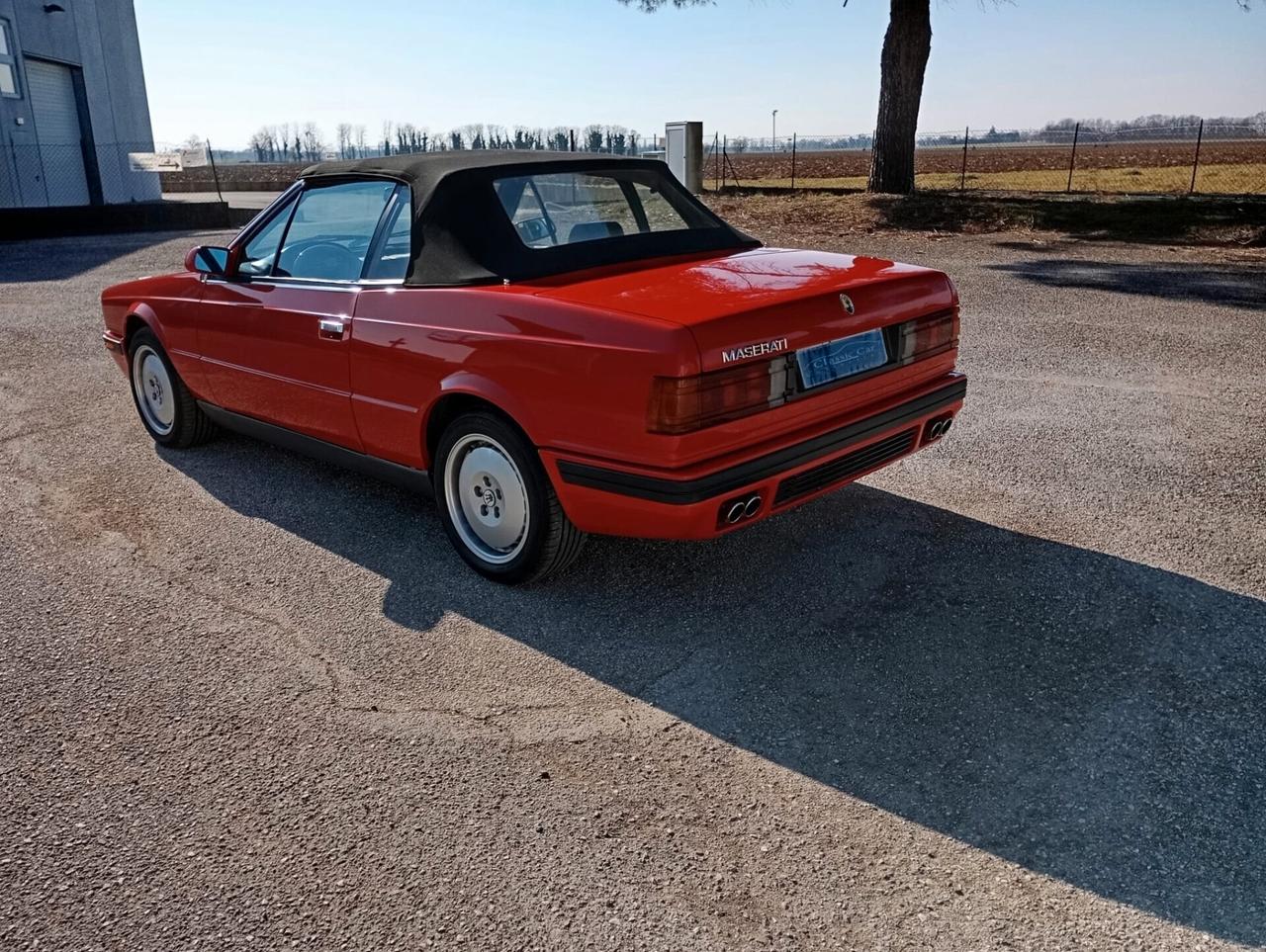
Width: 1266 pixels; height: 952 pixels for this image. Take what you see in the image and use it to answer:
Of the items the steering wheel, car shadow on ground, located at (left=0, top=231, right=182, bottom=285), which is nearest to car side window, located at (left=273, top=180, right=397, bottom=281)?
the steering wheel

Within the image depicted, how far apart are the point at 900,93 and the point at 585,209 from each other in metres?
15.3

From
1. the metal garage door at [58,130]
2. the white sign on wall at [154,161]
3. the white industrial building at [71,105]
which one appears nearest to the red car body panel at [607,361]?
the white industrial building at [71,105]

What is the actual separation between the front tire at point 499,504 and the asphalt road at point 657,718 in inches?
5.6

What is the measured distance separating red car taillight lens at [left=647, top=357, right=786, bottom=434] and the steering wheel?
174 centimetres

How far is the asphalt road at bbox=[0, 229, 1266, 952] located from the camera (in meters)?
2.32

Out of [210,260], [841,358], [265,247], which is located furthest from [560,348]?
[210,260]

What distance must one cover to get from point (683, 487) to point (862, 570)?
1104mm

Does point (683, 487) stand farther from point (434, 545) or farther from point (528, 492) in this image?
point (434, 545)

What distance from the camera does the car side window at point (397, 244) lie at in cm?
406

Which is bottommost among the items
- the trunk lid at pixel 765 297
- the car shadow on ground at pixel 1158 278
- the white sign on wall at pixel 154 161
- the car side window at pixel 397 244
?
the car shadow on ground at pixel 1158 278

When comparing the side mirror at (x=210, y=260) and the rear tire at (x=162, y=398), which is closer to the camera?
the side mirror at (x=210, y=260)

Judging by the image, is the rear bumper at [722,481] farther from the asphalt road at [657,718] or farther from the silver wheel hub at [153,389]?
the silver wheel hub at [153,389]

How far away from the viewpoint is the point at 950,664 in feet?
10.7

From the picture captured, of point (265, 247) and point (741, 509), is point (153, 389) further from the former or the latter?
point (741, 509)
